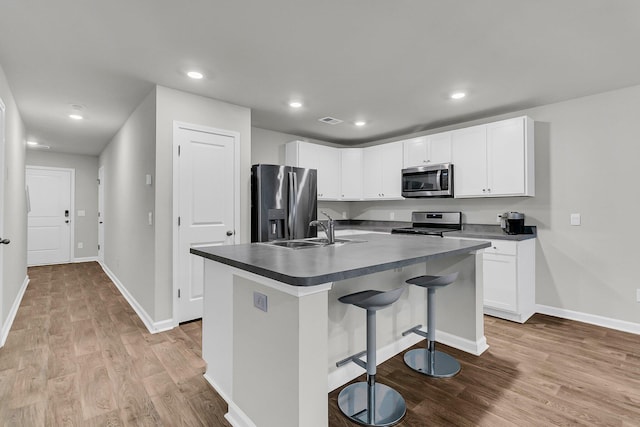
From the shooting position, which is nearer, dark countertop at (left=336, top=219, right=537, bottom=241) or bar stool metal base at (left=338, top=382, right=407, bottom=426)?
bar stool metal base at (left=338, top=382, right=407, bottom=426)

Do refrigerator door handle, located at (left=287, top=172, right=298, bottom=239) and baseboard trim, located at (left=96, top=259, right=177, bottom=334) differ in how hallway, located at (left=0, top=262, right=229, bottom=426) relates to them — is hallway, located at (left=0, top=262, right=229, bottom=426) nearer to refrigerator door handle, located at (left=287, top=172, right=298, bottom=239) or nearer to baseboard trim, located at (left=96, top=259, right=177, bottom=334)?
baseboard trim, located at (left=96, top=259, right=177, bottom=334)

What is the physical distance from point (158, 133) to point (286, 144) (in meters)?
2.22

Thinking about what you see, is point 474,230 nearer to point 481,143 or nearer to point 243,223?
point 481,143

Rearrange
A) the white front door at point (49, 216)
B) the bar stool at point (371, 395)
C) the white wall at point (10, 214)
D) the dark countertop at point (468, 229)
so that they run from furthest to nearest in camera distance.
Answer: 1. the white front door at point (49, 216)
2. the dark countertop at point (468, 229)
3. the white wall at point (10, 214)
4. the bar stool at point (371, 395)

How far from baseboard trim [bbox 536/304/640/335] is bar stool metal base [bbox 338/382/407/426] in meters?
2.67

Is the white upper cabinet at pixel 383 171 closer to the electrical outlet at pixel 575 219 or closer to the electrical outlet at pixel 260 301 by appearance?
the electrical outlet at pixel 575 219

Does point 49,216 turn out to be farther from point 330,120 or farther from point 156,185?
point 330,120

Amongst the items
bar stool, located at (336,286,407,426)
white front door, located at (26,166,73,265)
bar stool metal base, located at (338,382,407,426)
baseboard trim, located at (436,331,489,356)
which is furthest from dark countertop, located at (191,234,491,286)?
white front door, located at (26,166,73,265)

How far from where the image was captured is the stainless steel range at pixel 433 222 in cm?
435

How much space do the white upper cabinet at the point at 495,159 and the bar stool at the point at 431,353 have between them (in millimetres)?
1917

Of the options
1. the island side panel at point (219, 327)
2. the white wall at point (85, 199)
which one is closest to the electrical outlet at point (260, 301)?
the island side panel at point (219, 327)

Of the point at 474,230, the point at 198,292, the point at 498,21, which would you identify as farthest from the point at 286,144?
the point at 498,21

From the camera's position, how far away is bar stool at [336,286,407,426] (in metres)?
1.74

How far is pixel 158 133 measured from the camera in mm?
3076
